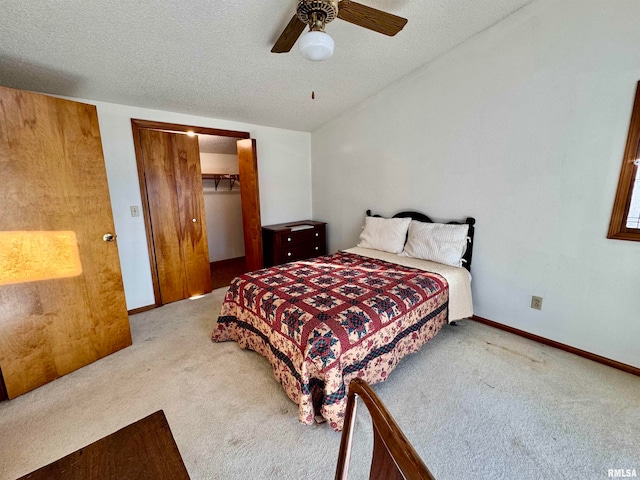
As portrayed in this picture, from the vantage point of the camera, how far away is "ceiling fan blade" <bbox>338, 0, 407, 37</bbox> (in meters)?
1.40

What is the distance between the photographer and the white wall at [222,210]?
430cm

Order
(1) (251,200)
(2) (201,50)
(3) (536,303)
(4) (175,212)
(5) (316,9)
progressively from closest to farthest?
(5) (316,9)
(2) (201,50)
(3) (536,303)
(4) (175,212)
(1) (251,200)

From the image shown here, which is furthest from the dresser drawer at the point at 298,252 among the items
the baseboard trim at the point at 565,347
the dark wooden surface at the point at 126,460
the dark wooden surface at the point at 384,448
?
the dark wooden surface at the point at 384,448

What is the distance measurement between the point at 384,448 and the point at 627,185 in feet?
7.99

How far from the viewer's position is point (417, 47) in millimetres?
2377

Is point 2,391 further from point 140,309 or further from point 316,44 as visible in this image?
point 316,44

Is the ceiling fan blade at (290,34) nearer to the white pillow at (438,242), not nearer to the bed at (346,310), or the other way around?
the bed at (346,310)

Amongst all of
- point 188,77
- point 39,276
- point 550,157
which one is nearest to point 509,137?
point 550,157

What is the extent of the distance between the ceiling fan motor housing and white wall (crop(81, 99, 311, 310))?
2.09 metres

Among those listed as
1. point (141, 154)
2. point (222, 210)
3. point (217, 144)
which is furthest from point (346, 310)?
point (222, 210)

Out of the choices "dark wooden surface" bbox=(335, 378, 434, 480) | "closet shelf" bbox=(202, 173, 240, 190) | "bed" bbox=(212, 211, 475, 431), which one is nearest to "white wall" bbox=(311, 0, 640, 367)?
"bed" bbox=(212, 211, 475, 431)

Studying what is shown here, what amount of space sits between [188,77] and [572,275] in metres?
3.49

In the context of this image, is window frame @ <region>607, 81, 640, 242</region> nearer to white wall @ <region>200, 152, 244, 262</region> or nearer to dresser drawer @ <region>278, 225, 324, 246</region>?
dresser drawer @ <region>278, 225, 324, 246</region>

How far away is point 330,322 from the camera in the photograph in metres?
1.53
